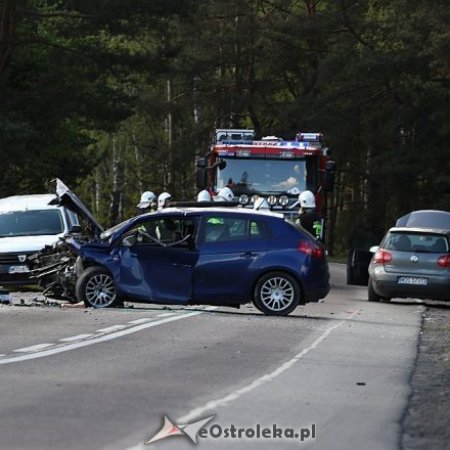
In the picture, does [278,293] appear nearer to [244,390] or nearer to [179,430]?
[244,390]

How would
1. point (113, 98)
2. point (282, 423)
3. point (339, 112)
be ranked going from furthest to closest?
point (339, 112) → point (113, 98) → point (282, 423)

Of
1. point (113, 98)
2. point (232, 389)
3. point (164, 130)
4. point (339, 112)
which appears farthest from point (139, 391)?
point (164, 130)

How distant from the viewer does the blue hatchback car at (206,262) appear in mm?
18422

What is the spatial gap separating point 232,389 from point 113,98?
3032 cm

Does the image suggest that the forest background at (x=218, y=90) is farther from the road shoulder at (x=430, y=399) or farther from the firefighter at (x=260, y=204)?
the road shoulder at (x=430, y=399)

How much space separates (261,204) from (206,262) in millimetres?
6970

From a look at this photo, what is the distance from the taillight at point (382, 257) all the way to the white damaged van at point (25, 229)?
6.12 metres

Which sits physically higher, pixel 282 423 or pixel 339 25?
pixel 339 25

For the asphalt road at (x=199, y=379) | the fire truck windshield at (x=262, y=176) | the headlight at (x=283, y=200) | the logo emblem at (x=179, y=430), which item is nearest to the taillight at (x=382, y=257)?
the headlight at (x=283, y=200)

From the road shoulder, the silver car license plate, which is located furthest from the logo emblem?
the silver car license plate

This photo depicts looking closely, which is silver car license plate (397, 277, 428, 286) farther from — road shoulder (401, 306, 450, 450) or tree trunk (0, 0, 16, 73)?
tree trunk (0, 0, 16, 73)

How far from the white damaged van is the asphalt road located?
238 inches

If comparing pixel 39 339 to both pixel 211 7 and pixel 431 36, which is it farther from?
pixel 211 7

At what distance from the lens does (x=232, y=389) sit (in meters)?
10.5
